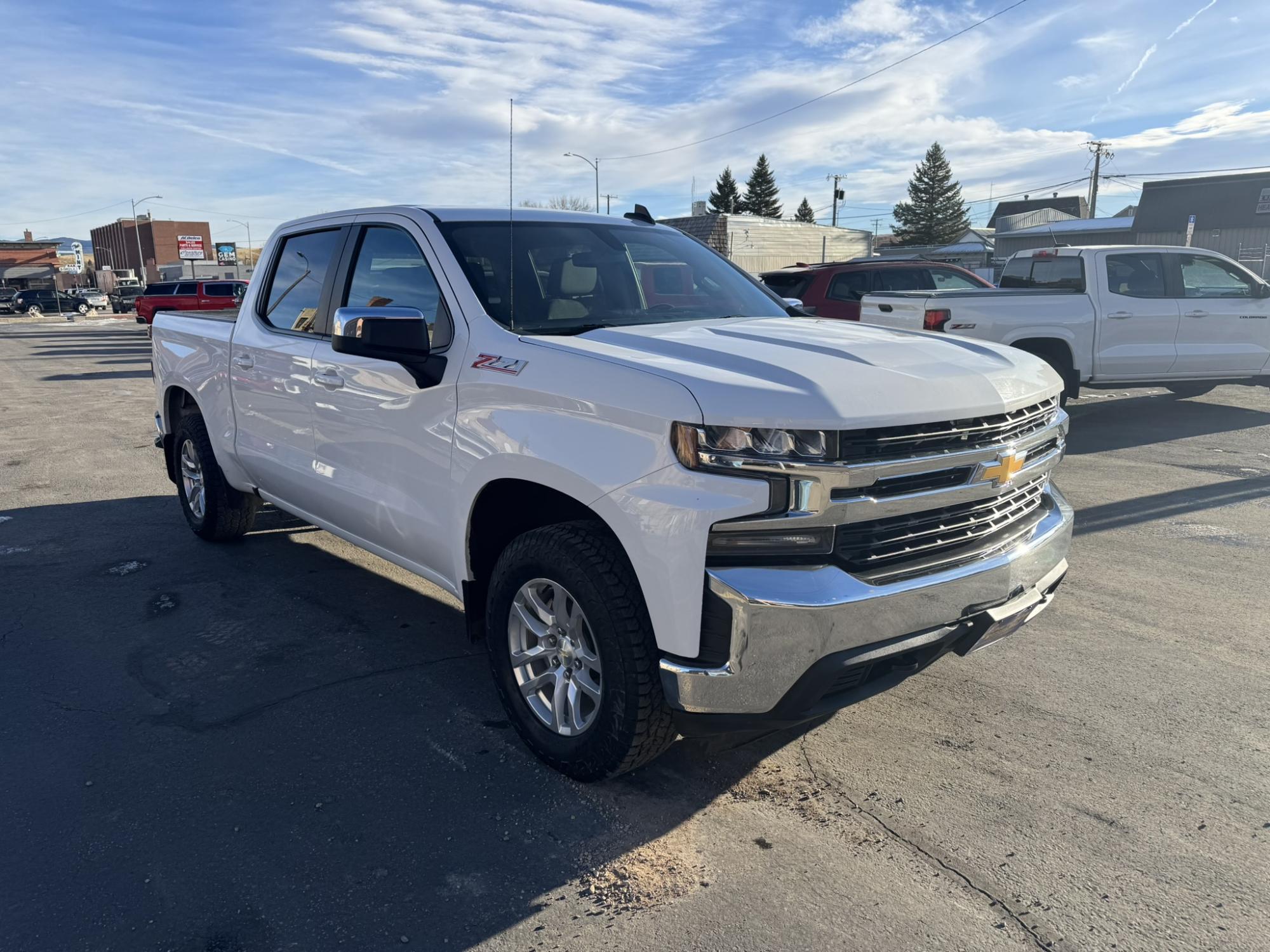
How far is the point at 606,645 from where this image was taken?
282 cm

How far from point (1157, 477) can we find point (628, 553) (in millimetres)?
6513

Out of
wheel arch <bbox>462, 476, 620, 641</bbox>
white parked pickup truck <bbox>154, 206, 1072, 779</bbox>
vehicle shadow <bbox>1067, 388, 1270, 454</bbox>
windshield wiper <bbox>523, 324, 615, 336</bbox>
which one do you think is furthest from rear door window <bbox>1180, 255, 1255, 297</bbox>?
wheel arch <bbox>462, 476, 620, 641</bbox>

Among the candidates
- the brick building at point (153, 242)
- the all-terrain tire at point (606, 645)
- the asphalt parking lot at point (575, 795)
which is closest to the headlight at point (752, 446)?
the all-terrain tire at point (606, 645)

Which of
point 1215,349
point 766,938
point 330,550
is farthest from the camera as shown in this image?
point 1215,349

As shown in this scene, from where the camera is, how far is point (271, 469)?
16.2 feet

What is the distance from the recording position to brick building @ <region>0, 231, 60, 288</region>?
8319 centimetres

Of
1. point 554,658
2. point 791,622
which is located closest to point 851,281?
point 554,658

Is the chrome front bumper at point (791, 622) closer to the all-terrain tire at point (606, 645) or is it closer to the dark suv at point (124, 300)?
the all-terrain tire at point (606, 645)

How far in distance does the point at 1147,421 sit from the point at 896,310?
3269 mm

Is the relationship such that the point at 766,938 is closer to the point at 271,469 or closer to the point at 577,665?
the point at 577,665

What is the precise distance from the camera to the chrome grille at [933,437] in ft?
8.61

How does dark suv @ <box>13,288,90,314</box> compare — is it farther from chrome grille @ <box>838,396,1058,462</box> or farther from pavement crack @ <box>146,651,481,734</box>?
chrome grille @ <box>838,396,1058,462</box>

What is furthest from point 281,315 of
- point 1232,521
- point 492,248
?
point 1232,521

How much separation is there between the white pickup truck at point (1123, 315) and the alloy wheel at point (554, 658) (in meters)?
7.59
